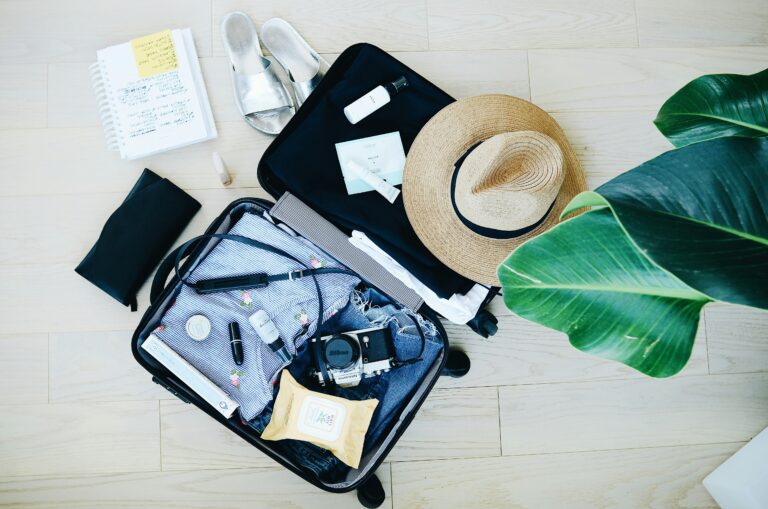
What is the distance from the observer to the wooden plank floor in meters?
1.23

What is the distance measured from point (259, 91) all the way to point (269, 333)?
1.77 ft

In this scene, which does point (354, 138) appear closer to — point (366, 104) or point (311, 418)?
point (366, 104)

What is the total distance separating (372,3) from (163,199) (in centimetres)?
64

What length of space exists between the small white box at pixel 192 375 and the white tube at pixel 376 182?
18.2 inches

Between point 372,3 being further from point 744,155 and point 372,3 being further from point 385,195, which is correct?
point 744,155

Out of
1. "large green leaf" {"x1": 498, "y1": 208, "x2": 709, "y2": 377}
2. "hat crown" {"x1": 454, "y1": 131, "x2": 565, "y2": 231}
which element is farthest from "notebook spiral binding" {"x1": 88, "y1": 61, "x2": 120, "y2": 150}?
"large green leaf" {"x1": 498, "y1": 208, "x2": 709, "y2": 377}

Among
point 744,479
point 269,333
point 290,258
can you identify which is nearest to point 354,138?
point 290,258

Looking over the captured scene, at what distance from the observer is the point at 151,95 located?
124 centimetres

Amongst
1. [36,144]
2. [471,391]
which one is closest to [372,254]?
[471,391]

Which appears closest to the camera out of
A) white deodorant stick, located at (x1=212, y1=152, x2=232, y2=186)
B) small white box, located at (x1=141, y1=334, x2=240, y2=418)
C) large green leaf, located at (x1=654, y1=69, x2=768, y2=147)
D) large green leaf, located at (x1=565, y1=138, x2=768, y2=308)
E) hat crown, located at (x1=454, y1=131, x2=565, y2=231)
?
large green leaf, located at (x1=565, y1=138, x2=768, y2=308)

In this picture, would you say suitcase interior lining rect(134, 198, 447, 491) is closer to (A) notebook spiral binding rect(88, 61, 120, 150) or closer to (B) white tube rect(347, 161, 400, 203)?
(B) white tube rect(347, 161, 400, 203)

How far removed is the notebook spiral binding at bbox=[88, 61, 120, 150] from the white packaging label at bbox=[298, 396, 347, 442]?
0.71 metres

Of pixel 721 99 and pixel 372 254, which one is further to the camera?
pixel 372 254

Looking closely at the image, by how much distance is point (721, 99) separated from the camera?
740mm
